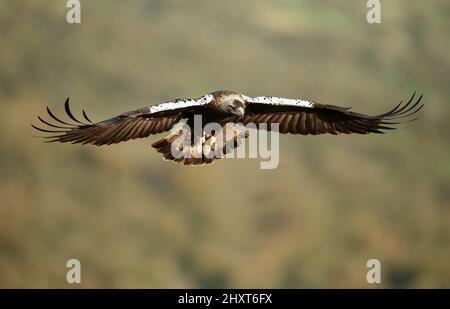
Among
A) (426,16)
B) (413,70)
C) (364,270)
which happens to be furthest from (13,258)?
(426,16)

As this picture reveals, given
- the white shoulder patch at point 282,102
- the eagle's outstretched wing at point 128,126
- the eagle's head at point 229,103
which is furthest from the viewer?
the white shoulder patch at point 282,102

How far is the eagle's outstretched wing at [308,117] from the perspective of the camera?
1130 centimetres

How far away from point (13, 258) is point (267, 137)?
29.1 metres

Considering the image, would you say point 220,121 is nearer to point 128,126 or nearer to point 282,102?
point 282,102

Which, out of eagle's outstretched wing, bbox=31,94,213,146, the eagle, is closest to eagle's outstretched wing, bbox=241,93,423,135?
the eagle

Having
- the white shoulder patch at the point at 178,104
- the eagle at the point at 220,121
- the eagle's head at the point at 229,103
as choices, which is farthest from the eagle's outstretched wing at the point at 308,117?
the white shoulder patch at the point at 178,104

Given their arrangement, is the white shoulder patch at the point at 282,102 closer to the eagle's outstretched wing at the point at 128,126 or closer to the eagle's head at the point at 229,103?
the eagle's head at the point at 229,103

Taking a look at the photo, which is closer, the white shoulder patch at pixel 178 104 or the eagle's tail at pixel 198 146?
the white shoulder patch at pixel 178 104

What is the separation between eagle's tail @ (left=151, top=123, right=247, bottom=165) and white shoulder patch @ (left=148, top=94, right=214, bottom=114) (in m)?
0.51

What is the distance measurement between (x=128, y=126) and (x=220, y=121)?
47.2 inches

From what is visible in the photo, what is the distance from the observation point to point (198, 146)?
11.4 metres

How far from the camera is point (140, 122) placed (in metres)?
11.0

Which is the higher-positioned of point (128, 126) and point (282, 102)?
point (282, 102)

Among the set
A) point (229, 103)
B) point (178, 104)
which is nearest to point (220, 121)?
point (229, 103)
